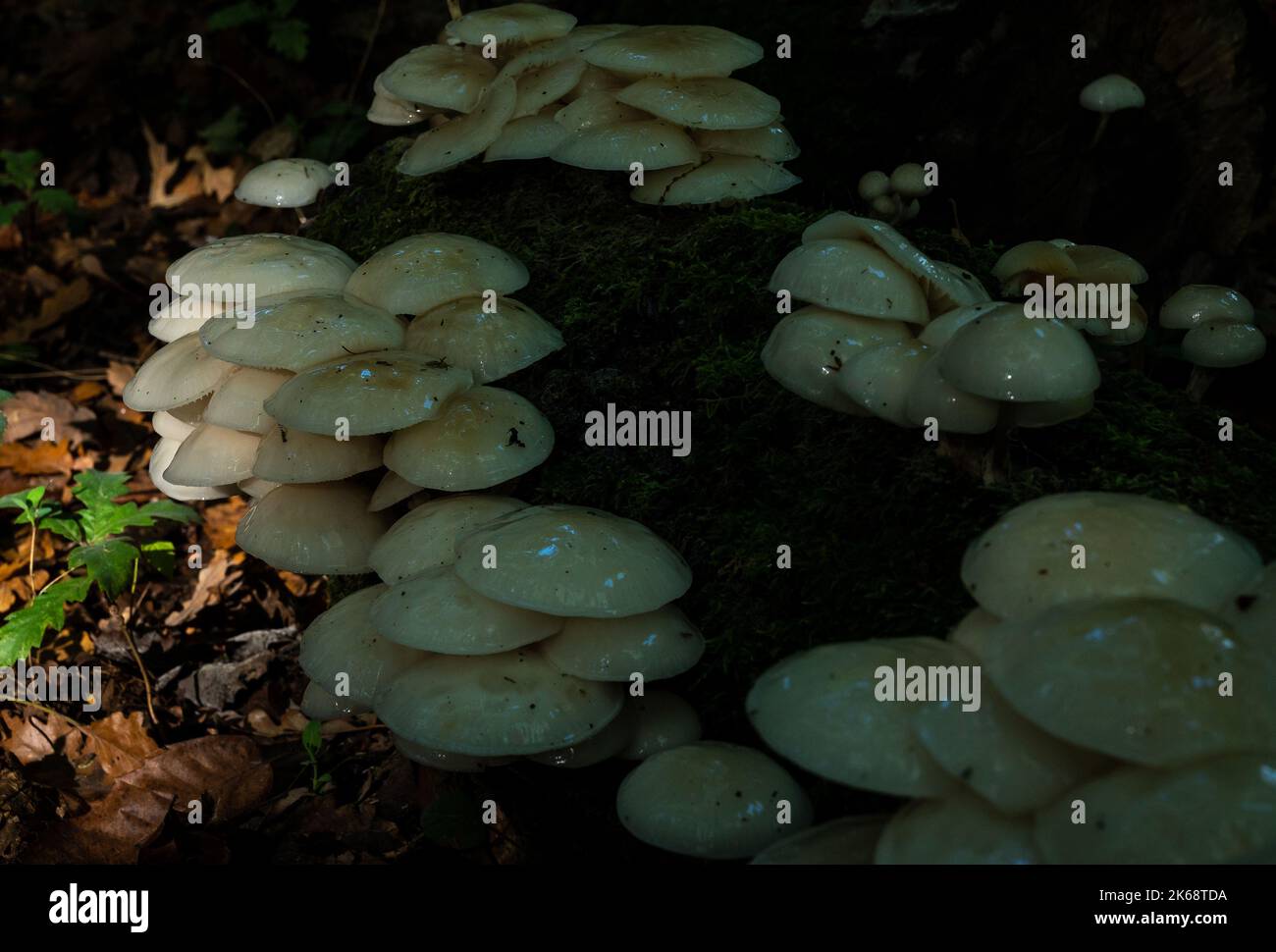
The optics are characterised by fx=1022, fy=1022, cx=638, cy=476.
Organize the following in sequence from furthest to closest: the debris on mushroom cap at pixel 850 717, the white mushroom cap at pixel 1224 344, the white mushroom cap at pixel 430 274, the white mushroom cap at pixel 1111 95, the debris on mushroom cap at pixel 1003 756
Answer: the white mushroom cap at pixel 1111 95
the white mushroom cap at pixel 1224 344
the white mushroom cap at pixel 430 274
the debris on mushroom cap at pixel 850 717
the debris on mushroom cap at pixel 1003 756

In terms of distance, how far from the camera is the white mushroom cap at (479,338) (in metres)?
3.65

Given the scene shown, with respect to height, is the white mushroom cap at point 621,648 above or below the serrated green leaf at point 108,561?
above

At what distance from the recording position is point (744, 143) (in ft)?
14.0

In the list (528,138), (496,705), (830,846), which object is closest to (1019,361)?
(830,846)

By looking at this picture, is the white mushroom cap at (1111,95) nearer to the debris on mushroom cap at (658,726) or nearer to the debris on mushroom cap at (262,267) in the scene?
the debris on mushroom cap at (262,267)

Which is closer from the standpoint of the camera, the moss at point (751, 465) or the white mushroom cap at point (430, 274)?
the moss at point (751, 465)

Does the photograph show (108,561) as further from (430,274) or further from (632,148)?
(632,148)

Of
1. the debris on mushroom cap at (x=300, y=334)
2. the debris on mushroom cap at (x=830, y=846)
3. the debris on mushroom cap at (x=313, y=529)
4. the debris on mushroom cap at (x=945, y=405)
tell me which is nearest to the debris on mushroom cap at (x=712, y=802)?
the debris on mushroom cap at (x=830, y=846)

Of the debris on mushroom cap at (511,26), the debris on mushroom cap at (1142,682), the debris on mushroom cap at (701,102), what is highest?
the debris on mushroom cap at (511,26)

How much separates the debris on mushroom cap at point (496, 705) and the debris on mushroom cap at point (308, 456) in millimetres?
903

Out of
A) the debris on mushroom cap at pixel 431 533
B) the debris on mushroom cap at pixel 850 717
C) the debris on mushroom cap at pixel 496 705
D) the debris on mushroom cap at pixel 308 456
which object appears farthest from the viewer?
the debris on mushroom cap at pixel 308 456

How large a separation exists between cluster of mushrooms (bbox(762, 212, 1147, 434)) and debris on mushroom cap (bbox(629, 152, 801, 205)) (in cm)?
82

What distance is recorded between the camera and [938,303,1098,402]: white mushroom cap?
8.25 ft
